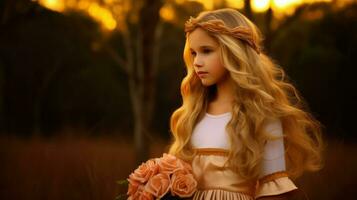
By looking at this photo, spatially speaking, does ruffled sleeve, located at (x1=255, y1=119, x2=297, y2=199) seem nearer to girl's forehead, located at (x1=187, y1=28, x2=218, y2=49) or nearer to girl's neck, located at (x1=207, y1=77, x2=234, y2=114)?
girl's neck, located at (x1=207, y1=77, x2=234, y2=114)

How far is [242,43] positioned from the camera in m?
2.58

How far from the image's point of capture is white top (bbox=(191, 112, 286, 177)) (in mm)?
2381

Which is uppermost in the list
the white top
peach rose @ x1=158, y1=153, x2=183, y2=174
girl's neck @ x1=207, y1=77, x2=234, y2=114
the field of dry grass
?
girl's neck @ x1=207, y1=77, x2=234, y2=114

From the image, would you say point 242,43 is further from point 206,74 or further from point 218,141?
point 218,141

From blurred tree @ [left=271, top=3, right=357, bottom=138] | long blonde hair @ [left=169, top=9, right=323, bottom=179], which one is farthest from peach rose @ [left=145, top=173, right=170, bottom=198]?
blurred tree @ [left=271, top=3, right=357, bottom=138]

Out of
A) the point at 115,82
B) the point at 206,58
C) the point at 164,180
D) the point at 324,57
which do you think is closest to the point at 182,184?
the point at 164,180

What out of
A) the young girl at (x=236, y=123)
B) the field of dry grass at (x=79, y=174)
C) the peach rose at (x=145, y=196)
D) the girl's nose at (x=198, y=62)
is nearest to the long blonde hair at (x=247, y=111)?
→ the young girl at (x=236, y=123)

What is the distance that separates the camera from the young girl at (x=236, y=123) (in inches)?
93.9

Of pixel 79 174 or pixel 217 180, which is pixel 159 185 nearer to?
pixel 217 180

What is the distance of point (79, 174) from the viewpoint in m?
4.69

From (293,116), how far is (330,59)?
39.0 ft

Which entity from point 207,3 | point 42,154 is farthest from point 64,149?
point 207,3

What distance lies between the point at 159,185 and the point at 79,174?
249 cm

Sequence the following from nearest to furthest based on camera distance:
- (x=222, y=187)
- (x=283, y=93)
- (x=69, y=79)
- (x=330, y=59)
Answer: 1. (x=222, y=187)
2. (x=283, y=93)
3. (x=330, y=59)
4. (x=69, y=79)
